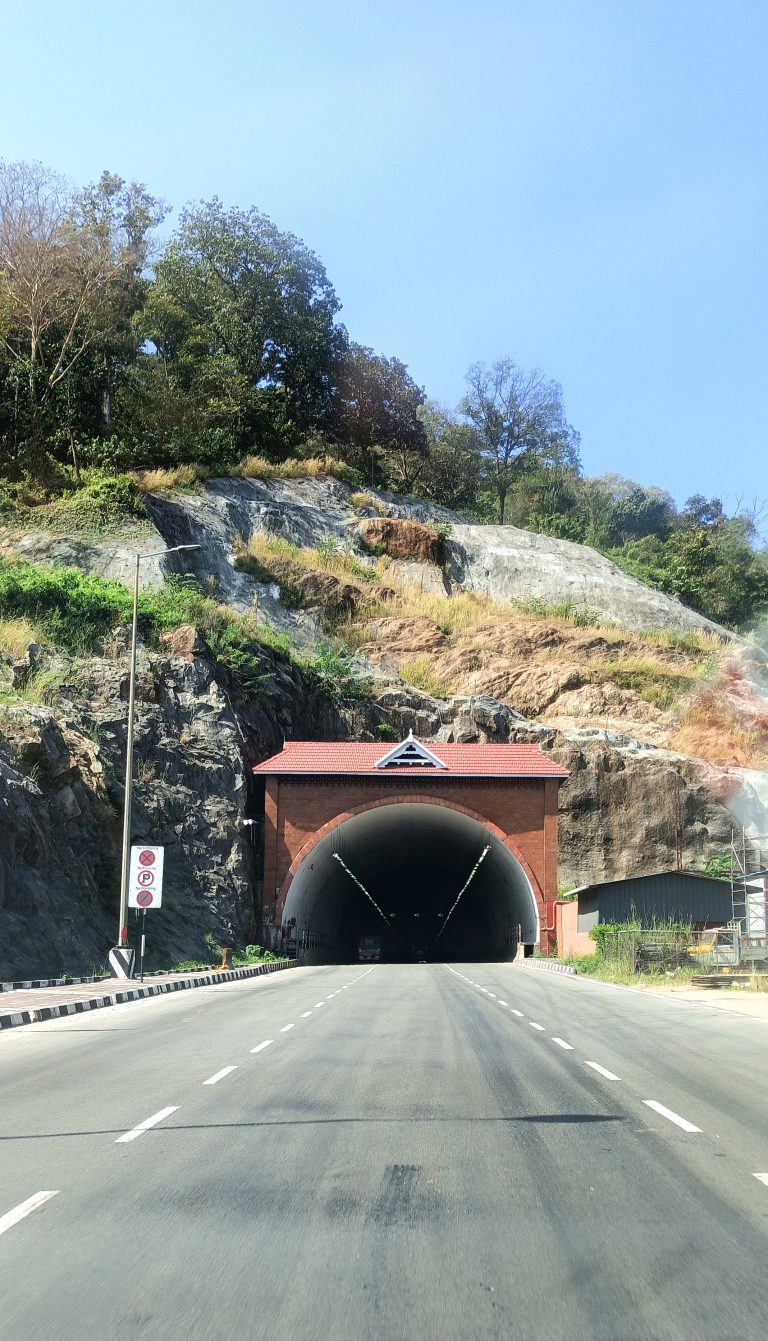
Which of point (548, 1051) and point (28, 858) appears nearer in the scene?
point (548, 1051)

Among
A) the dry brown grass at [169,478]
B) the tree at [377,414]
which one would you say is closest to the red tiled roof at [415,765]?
the dry brown grass at [169,478]

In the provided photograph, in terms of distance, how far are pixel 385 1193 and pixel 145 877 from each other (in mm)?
21361

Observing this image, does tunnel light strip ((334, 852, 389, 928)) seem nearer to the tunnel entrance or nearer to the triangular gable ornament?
the tunnel entrance

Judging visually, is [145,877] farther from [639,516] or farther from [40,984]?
[639,516]

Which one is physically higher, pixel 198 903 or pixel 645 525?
pixel 645 525

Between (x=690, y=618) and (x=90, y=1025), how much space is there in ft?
199

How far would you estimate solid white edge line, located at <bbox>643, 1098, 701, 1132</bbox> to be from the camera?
8391mm

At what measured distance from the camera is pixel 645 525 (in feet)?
331

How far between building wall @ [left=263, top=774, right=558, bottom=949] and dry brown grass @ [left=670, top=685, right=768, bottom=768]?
13.3 metres

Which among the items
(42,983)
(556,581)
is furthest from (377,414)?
(42,983)

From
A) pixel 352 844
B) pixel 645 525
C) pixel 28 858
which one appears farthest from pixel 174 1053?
A: pixel 645 525

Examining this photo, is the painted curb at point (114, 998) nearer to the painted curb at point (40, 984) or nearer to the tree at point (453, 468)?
the painted curb at point (40, 984)

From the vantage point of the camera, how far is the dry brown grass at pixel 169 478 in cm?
6356

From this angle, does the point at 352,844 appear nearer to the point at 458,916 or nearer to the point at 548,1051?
the point at 458,916
